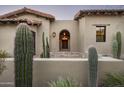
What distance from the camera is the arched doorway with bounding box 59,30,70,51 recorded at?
8.71 m

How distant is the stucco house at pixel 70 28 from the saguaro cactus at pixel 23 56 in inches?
114

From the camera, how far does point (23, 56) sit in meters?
5.17

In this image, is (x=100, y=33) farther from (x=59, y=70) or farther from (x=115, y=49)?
(x=59, y=70)

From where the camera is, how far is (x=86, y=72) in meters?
6.12

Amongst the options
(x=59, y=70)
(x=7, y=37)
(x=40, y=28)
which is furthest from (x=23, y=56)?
(x=40, y=28)

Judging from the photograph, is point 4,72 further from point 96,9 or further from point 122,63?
point 96,9

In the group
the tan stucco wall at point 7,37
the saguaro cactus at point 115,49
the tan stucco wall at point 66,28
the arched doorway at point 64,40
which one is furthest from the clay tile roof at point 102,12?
the tan stucco wall at point 7,37

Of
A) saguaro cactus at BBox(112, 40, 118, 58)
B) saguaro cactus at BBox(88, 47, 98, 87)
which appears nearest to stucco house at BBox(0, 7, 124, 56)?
saguaro cactus at BBox(112, 40, 118, 58)

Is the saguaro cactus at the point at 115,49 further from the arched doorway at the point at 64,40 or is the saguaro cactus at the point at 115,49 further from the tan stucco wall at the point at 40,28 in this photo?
the tan stucco wall at the point at 40,28

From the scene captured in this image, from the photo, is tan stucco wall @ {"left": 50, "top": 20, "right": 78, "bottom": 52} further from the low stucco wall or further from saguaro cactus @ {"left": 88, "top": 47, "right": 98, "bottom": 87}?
saguaro cactus @ {"left": 88, "top": 47, "right": 98, "bottom": 87}

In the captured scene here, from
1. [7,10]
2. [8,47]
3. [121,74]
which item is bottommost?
[121,74]

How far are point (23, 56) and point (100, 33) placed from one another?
19.3 feet
